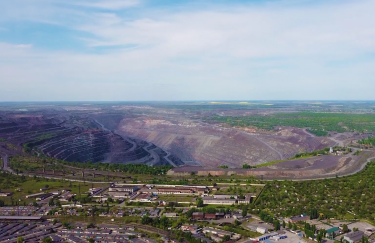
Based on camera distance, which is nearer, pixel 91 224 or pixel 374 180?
pixel 91 224

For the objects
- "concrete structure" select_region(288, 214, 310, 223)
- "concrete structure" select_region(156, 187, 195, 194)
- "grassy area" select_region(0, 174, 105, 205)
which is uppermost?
"concrete structure" select_region(288, 214, 310, 223)

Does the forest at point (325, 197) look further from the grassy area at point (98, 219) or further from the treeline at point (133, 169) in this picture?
the treeline at point (133, 169)

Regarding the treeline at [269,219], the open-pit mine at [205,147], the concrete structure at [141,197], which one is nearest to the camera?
the treeline at [269,219]

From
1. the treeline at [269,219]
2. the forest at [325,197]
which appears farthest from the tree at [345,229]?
the treeline at [269,219]

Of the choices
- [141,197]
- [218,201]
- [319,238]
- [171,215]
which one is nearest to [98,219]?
[171,215]

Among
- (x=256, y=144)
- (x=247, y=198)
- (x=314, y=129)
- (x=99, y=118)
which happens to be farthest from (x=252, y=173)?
(x=99, y=118)

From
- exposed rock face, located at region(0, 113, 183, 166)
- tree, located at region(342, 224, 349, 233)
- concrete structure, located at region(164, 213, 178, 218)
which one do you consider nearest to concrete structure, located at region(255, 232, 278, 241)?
tree, located at region(342, 224, 349, 233)

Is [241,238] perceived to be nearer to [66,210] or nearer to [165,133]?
[66,210]

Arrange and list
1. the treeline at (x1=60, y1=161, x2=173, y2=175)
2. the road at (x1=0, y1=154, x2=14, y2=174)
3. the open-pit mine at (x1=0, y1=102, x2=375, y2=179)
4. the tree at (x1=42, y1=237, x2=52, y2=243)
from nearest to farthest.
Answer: the tree at (x1=42, y1=237, x2=52, y2=243)
the treeline at (x1=60, y1=161, x2=173, y2=175)
the open-pit mine at (x1=0, y1=102, x2=375, y2=179)
the road at (x1=0, y1=154, x2=14, y2=174)

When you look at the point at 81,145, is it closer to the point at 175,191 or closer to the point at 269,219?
the point at 175,191

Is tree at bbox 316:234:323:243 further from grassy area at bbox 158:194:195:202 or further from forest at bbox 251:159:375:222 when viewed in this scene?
grassy area at bbox 158:194:195:202

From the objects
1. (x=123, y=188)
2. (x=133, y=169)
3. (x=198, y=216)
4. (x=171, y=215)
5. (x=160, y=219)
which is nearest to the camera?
(x=160, y=219)
